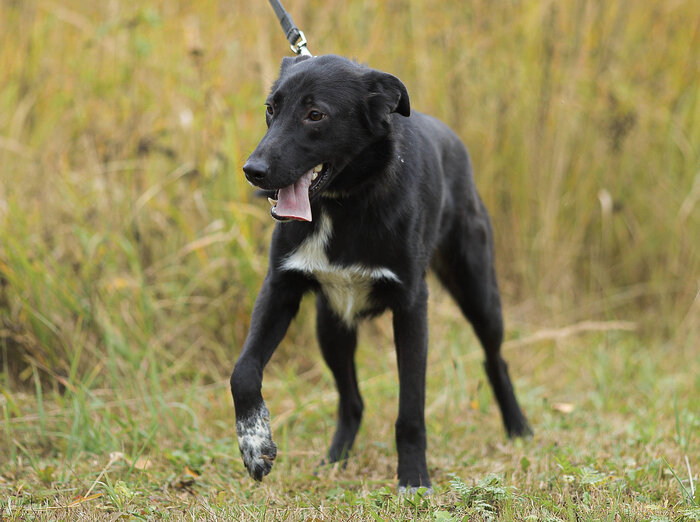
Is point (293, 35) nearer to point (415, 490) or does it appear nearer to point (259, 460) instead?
point (259, 460)

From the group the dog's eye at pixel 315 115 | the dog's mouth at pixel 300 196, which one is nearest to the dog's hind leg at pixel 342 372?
the dog's mouth at pixel 300 196

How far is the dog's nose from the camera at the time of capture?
2445 millimetres

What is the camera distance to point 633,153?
5.49 meters

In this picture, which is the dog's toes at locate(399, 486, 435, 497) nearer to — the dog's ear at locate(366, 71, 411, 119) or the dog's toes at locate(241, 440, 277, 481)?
the dog's toes at locate(241, 440, 277, 481)

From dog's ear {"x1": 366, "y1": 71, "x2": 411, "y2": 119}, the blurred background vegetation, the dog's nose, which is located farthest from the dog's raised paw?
the blurred background vegetation

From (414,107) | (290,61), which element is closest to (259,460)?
(290,61)

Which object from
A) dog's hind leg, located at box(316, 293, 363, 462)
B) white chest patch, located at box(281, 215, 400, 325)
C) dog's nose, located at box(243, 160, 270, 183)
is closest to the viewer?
dog's nose, located at box(243, 160, 270, 183)

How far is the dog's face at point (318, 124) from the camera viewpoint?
8.36ft

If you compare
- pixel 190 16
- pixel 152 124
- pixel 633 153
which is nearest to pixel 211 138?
pixel 152 124

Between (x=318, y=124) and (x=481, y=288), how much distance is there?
137 cm

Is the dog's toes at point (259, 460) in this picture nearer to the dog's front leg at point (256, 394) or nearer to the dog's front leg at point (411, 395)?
the dog's front leg at point (256, 394)

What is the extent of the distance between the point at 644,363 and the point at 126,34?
147 inches

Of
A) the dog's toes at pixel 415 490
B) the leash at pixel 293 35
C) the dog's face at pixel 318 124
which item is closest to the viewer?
the dog's face at pixel 318 124

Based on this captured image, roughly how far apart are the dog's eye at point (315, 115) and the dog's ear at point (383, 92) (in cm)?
19
